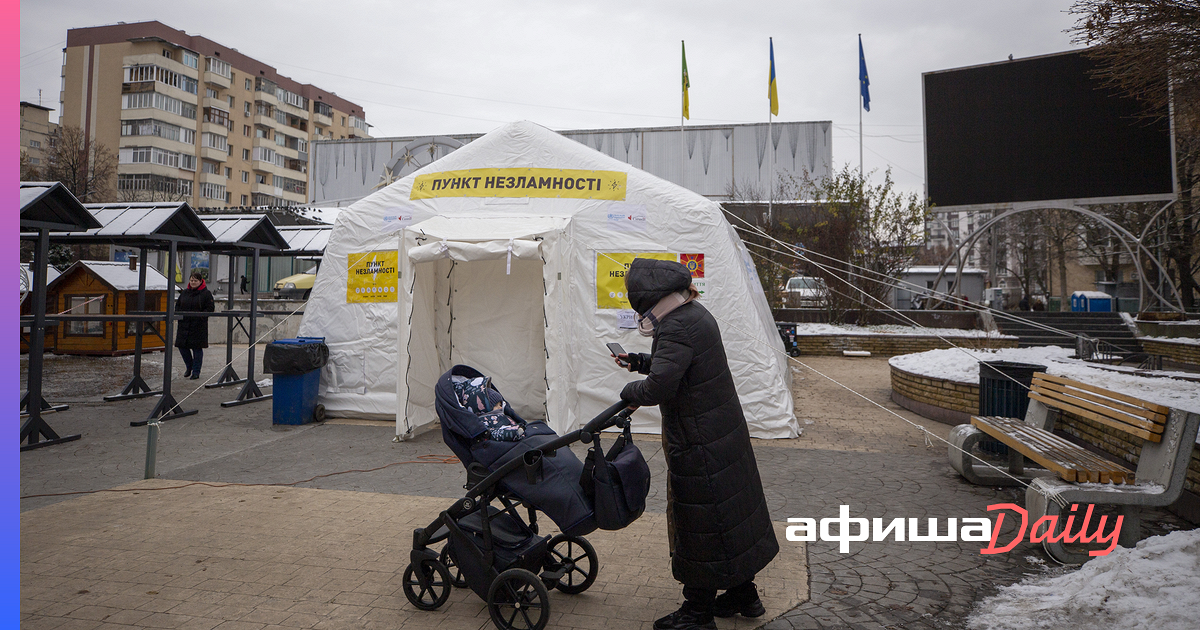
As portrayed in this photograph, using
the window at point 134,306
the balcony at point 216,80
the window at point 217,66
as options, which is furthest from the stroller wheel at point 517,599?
the window at point 217,66

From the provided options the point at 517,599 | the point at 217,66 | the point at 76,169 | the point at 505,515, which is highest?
the point at 217,66

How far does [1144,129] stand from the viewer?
15617mm

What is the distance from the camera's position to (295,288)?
26703mm

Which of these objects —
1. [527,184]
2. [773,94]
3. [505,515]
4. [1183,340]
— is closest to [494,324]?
[527,184]

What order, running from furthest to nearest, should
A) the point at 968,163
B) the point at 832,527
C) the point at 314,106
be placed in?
the point at 314,106 → the point at 968,163 → the point at 832,527

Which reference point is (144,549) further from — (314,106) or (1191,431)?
(314,106)

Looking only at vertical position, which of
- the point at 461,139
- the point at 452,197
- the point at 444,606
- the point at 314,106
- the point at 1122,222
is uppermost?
the point at 314,106

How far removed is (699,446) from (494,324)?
19.7 ft

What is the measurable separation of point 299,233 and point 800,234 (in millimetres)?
14502

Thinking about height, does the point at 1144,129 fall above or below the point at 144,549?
above

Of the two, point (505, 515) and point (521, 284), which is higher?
point (521, 284)

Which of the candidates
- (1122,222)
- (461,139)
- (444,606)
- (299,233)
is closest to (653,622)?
(444,606)

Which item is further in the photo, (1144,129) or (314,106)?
(314,106)

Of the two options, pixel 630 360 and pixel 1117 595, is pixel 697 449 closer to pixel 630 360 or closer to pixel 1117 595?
pixel 630 360
